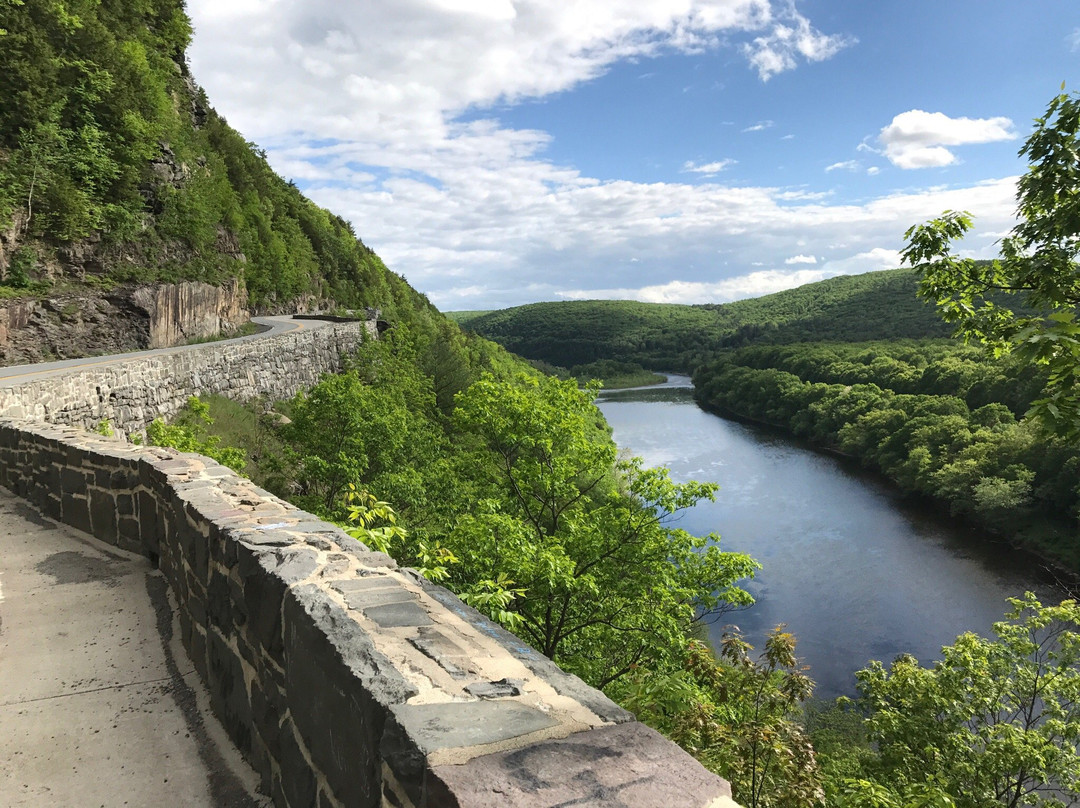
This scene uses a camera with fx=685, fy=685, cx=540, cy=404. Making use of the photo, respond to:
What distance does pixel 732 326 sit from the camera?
17550 cm

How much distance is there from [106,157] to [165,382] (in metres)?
10.4

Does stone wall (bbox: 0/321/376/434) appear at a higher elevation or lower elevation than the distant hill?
lower

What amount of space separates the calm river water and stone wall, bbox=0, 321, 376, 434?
19.6 m

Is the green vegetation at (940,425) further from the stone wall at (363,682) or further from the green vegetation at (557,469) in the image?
the stone wall at (363,682)

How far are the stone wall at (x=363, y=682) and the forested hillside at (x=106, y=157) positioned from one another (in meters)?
18.0

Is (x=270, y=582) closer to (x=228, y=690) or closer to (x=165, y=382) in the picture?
(x=228, y=690)

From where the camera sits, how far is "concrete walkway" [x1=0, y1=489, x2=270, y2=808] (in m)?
3.17

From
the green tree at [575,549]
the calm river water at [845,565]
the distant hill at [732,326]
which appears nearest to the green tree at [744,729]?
the green tree at [575,549]

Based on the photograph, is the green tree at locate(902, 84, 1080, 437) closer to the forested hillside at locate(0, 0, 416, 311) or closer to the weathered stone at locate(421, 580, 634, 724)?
the weathered stone at locate(421, 580, 634, 724)

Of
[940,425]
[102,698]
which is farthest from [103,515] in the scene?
[940,425]

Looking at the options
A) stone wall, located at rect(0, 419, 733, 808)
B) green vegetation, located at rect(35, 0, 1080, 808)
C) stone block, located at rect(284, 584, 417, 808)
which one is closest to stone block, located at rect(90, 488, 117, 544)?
stone wall, located at rect(0, 419, 733, 808)

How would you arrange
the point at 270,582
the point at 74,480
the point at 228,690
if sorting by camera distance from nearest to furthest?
the point at 270,582, the point at 228,690, the point at 74,480

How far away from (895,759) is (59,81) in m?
29.4

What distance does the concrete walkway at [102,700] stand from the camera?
3.17 meters
